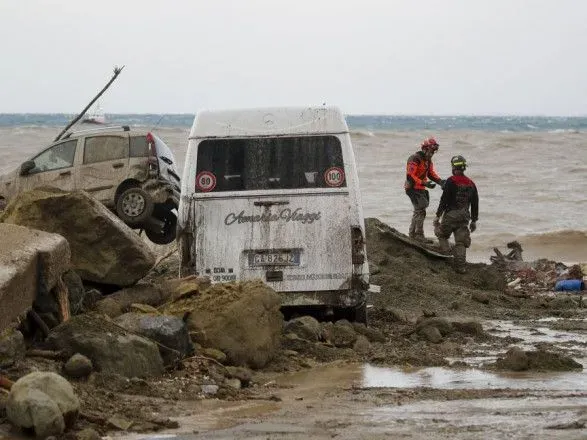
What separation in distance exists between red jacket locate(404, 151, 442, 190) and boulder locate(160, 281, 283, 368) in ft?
29.8

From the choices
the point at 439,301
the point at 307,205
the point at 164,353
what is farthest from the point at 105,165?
the point at 164,353

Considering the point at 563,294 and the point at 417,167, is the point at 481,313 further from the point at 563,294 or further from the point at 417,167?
the point at 417,167

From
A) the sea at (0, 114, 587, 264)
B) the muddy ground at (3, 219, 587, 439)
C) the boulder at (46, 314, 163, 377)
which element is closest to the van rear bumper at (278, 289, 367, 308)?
the muddy ground at (3, 219, 587, 439)

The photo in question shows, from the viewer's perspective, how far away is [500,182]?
140 feet

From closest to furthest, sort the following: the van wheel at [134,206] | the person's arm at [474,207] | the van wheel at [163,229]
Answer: the person's arm at [474,207], the van wheel at [134,206], the van wheel at [163,229]

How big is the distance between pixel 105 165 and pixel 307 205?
9.56 m

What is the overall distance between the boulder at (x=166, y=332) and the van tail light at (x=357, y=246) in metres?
2.20

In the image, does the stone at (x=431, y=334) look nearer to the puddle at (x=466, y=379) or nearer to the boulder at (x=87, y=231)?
the puddle at (x=466, y=379)

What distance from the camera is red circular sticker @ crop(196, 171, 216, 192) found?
446 inches

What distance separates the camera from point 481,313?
1448 centimetres

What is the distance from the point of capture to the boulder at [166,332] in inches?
356

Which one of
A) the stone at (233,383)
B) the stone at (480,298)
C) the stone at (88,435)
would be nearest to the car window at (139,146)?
the stone at (480,298)

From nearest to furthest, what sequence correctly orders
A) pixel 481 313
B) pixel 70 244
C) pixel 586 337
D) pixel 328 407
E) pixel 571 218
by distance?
1. pixel 328 407
2. pixel 70 244
3. pixel 586 337
4. pixel 481 313
5. pixel 571 218

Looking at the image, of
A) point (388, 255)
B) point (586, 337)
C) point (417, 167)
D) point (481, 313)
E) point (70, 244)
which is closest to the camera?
point (70, 244)
